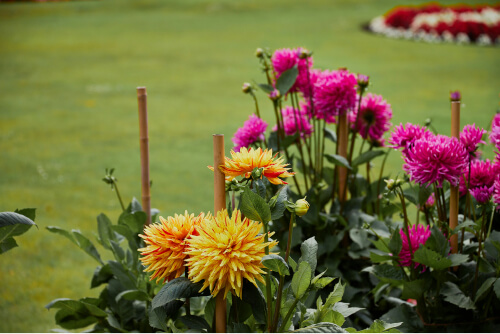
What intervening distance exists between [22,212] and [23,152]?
8.28 feet

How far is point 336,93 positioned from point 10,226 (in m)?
0.70

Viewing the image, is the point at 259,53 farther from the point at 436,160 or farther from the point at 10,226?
the point at 10,226

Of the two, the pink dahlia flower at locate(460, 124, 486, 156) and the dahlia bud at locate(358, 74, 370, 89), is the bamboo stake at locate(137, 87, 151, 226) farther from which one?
the pink dahlia flower at locate(460, 124, 486, 156)

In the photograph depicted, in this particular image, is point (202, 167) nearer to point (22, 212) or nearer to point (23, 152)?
point (23, 152)

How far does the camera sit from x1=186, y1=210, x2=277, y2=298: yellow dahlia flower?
0.65m

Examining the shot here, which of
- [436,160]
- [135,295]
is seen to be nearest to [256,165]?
[436,160]

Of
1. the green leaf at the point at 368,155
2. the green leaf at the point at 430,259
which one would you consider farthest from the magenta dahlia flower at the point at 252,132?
the green leaf at the point at 430,259

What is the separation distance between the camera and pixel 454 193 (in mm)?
1034

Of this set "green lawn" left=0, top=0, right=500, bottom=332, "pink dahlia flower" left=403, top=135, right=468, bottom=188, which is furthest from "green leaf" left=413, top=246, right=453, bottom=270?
"green lawn" left=0, top=0, right=500, bottom=332

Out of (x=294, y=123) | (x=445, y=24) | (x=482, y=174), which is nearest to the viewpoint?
(x=482, y=174)

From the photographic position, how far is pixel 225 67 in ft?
17.5

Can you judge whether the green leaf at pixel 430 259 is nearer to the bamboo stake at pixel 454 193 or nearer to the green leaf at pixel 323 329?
the bamboo stake at pixel 454 193

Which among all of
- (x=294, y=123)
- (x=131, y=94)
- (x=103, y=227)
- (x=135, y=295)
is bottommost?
(x=135, y=295)

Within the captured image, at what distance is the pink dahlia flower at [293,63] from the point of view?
4.12ft
